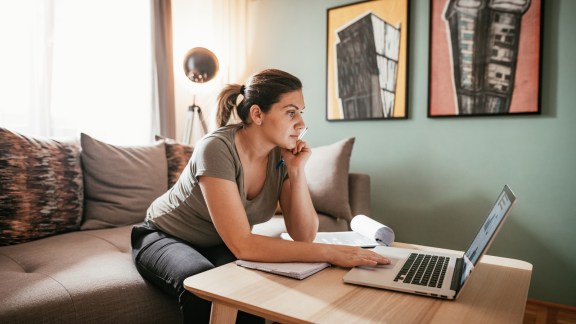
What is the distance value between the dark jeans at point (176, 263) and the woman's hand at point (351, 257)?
0.98 ft

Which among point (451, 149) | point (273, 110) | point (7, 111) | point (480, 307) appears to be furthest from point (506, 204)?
point (7, 111)

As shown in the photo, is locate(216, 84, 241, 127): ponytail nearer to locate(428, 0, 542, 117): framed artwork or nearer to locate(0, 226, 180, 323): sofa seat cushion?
locate(0, 226, 180, 323): sofa seat cushion

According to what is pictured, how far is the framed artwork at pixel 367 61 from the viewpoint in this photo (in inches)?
94.7

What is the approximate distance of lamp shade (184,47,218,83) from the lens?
2631 mm

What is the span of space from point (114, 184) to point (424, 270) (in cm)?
152

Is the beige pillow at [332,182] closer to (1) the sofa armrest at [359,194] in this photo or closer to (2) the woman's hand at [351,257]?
(1) the sofa armrest at [359,194]

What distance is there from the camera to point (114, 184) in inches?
75.6

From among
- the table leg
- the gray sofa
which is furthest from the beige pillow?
the table leg

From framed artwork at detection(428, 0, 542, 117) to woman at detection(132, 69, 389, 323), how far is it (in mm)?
1286

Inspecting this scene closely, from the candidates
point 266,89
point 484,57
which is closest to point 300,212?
point 266,89

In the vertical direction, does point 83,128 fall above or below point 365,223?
above

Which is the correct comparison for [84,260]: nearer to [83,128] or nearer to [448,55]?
[83,128]

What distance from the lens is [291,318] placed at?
0.70 meters

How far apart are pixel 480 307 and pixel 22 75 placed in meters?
2.26
